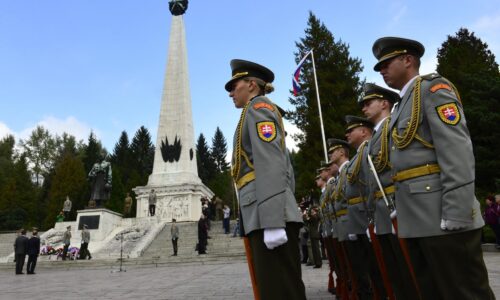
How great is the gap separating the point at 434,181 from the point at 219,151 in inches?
3208

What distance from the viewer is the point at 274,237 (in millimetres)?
→ 2682

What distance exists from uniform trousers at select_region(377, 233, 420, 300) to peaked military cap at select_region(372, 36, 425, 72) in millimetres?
1477

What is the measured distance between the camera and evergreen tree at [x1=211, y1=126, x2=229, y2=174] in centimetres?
8319

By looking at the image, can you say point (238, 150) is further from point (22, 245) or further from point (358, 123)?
point (22, 245)

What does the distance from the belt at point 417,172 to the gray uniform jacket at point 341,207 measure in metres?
2.15

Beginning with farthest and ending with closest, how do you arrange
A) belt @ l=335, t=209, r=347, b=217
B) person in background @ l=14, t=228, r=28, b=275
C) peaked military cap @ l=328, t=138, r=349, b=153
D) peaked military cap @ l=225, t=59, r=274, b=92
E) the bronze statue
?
the bronze statue, person in background @ l=14, t=228, r=28, b=275, peaked military cap @ l=328, t=138, r=349, b=153, belt @ l=335, t=209, r=347, b=217, peaked military cap @ l=225, t=59, r=274, b=92

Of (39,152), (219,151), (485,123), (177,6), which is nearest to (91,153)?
(39,152)

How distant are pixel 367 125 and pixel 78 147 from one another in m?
72.6

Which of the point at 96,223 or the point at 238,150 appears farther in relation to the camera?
the point at 96,223

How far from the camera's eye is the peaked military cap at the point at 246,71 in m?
3.44

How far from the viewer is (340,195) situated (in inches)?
213

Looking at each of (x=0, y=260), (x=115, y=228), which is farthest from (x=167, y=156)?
(x=0, y=260)

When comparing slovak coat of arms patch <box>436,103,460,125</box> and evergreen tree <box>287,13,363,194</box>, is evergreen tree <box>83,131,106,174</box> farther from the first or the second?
slovak coat of arms patch <box>436,103,460,125</box>

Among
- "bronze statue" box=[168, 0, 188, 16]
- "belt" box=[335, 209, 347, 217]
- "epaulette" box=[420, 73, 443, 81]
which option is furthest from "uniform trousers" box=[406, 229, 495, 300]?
"bronze statue" box=[168, 0, 188, 16]
